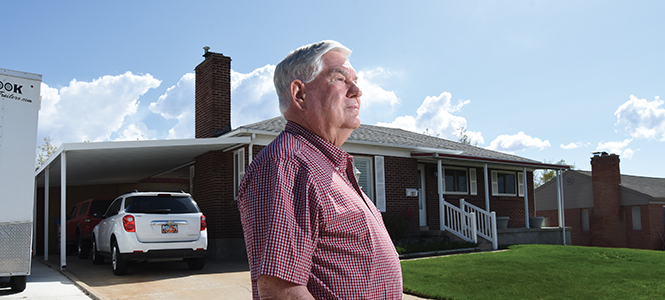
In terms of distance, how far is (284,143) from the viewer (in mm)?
1460

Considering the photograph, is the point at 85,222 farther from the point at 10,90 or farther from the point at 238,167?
the point at 10,90

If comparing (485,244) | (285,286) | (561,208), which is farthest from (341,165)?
(561,208)

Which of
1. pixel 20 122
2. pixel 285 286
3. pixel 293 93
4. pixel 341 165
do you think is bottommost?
pixel 285 286

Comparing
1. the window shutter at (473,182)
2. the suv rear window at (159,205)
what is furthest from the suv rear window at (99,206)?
the window shutter at (473,182)

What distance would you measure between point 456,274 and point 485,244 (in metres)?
6.29

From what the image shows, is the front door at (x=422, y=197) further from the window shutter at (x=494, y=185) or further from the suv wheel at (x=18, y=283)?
the suv wheel at (x=18, y=283)

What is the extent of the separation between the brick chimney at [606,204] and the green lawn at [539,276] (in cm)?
1693

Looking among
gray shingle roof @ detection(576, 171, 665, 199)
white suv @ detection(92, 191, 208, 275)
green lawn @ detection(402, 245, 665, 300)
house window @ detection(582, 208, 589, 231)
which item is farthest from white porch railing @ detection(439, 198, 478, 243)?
house window @ detection(582, 208, 589, 231)

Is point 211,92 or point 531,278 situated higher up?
point 211,92

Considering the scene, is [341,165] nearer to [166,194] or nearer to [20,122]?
[20,122]

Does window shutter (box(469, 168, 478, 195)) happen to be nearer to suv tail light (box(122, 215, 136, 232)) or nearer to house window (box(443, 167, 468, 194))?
house window (box(443, 167, 468, 194))

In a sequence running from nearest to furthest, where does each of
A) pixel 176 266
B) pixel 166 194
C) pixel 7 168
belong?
pixel 7 168
pixel 166 194
pixel 176 266

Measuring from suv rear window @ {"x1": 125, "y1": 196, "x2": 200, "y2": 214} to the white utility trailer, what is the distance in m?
2.36

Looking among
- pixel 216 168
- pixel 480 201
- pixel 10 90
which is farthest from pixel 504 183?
pixel 10 90
